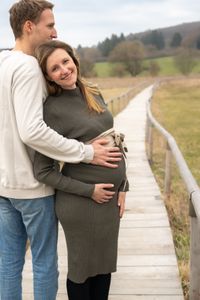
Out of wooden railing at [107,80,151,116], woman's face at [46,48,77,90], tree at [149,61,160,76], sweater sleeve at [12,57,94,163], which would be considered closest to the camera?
sweater sleeve at [12,57,94,163]

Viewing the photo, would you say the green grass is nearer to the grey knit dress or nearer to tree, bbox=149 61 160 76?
tree, bbox=149 61 160 76

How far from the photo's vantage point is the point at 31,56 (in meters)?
2.13

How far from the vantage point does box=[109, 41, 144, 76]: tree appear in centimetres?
9038

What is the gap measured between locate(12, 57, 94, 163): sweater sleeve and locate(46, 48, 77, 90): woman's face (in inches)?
2.8

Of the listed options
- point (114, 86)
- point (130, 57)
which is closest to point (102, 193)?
point (114, 86)

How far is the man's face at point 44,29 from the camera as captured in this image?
7.06 feet

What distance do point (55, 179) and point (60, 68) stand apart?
51 cm

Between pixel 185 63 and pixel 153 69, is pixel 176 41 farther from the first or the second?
pixel 153 69

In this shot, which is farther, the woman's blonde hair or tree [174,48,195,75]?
tree [174,48,195,75]

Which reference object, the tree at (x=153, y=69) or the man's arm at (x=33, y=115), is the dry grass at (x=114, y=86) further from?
the man's arm at (x=33, y=115)

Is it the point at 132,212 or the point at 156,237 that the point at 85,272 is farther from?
the point at 132,212

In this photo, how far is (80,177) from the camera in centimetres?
229

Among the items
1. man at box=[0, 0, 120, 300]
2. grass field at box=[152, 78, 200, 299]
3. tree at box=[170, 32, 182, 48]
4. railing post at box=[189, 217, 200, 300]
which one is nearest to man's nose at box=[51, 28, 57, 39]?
man at box=[0, 0, 120, 300]

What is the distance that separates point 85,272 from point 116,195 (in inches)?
16.5
